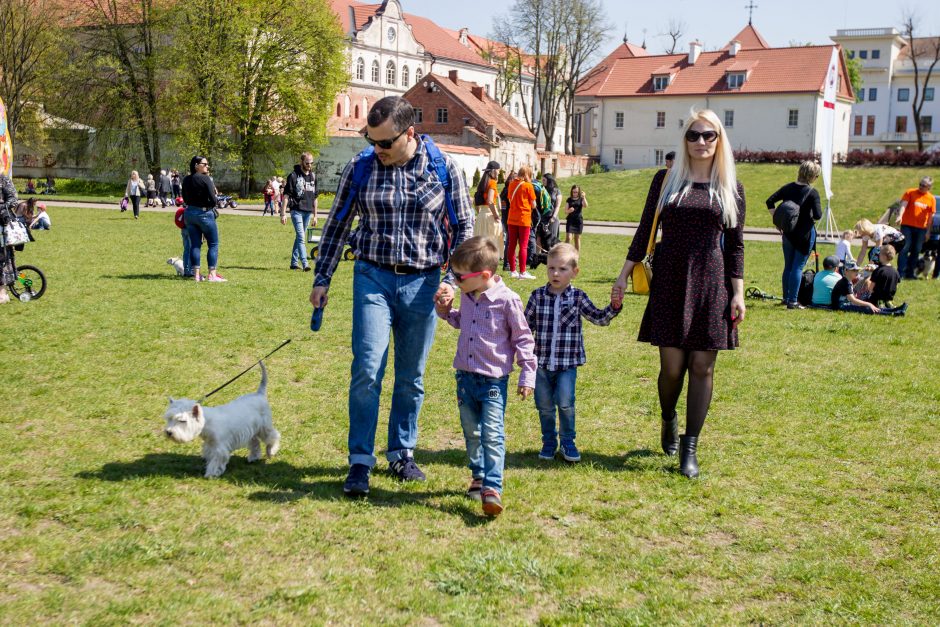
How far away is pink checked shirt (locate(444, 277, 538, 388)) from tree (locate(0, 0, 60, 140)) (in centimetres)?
5038

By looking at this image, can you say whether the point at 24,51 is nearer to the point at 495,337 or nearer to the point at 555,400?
the point at 555,400

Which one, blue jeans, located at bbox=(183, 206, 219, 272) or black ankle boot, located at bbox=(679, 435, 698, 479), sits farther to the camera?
blue jeans, located at bbox=(183, 206, 219, 272)

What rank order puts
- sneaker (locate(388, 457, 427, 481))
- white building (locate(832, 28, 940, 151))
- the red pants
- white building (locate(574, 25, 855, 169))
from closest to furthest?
sneaker (locate(388, 457, 427, 481))
the red pants
white building (locate(574, 25, 855, 169))
white building (locate(832, 28, 940, 151))

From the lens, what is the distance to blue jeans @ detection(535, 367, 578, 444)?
5.59 metres

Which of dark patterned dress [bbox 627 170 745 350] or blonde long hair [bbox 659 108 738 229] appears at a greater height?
blonde long hair [bbox 659 108 738 229]

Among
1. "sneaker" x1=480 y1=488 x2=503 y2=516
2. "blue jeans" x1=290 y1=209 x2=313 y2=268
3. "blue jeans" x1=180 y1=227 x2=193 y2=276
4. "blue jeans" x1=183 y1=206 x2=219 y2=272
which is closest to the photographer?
"sneaker" x1=480 y1=488 x2=503 y2=516

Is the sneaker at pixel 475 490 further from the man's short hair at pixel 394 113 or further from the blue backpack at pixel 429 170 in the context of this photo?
the man's short hair at pixel 394 113

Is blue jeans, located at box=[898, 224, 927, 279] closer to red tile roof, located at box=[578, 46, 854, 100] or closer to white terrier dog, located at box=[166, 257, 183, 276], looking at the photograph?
white terrier dog, located at box=[166, 257, 183, 276]

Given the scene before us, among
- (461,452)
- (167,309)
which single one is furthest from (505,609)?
(167,309)

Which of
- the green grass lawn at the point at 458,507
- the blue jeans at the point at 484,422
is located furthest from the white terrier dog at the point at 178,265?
the blue jeans at the point at 484,422

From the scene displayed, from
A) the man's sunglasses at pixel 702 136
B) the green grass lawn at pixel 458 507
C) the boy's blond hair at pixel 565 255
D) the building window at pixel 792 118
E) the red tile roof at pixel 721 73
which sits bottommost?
the green grass lawn at pixel 458 507

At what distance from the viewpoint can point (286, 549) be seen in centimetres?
412

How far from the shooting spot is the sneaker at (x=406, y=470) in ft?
17.1

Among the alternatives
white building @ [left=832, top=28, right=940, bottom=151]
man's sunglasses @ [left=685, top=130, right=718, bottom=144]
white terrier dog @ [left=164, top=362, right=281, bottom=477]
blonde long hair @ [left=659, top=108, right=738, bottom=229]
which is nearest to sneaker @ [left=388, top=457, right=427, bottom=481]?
white terrier dog @ [left=164, top=362, right=281, bottom=477]
